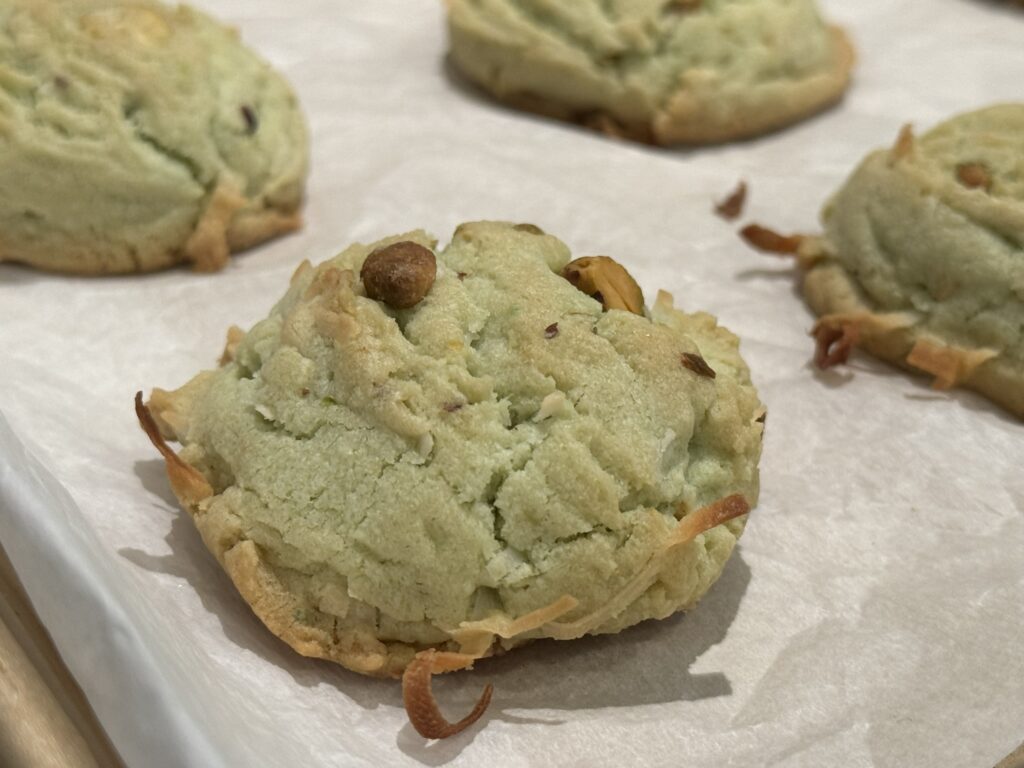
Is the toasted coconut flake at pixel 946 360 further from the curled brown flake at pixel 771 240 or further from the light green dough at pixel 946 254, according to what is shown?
the curled brown flake at pixel 771 240

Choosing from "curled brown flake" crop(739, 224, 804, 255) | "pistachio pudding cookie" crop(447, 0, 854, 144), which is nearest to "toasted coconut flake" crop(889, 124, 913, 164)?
"curled brown flake" crop(739, 224, 804, 255)

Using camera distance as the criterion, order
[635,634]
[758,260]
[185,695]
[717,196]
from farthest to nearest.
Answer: [717,196] → [758,260] → [635,634] → [185,695]

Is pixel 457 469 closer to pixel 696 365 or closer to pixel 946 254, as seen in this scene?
pixel 696 365

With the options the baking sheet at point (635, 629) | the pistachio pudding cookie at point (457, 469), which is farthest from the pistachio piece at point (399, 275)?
the baking sheet at point (635, 629)

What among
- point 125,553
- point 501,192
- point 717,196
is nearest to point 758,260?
point 717,196

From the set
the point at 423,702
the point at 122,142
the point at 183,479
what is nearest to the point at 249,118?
the point at 122,142

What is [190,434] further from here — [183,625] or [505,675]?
[505,675]

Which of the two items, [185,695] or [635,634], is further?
[635,634]
